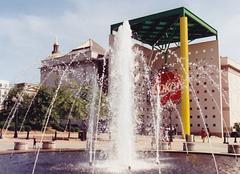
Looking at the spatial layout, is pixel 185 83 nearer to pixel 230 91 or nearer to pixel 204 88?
Result: pixel 204 88

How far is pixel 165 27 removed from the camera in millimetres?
49125

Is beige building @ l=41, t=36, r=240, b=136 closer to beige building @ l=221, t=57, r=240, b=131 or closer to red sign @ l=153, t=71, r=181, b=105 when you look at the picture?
beige building @ l=221, t=57, r=240, b=131

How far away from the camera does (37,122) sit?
150 ft

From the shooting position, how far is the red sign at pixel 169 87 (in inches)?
1820

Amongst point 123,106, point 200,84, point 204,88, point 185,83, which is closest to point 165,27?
point 200,84

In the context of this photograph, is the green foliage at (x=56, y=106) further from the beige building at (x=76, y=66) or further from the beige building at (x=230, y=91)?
the beige building at (x=230, y=91)

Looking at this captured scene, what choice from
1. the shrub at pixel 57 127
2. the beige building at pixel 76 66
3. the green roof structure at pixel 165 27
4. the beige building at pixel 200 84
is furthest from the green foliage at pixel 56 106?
the beige building at pixel 76 66

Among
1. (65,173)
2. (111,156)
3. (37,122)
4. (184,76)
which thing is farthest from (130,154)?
(37,122)

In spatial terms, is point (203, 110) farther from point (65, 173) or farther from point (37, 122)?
point (65, 173)

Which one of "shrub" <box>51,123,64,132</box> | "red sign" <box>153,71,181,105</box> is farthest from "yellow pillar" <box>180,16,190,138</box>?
"shrub" <box>51,123,64,132</box>

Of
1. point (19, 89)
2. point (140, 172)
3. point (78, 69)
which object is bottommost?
point (140, 172)

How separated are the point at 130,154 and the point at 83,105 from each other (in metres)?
23.8

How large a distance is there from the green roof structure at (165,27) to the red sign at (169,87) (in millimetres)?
6738

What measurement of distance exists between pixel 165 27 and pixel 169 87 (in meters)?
8.55
